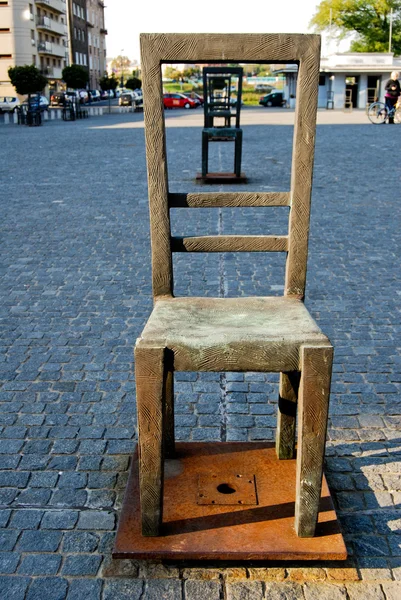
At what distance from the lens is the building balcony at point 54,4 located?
59.9 meters

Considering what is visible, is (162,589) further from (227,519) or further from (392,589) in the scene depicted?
(392,589)

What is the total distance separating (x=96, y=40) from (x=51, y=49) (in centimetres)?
2703

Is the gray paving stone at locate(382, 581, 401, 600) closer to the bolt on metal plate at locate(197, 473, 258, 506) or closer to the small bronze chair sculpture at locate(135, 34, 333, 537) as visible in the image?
the small bronze chair sculpture at locate(135, 34, 333, 537)

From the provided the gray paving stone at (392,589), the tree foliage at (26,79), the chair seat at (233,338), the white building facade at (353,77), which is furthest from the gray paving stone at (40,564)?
the white building facade at (353,77)

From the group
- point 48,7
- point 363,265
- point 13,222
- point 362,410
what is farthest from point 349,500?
point 48,7

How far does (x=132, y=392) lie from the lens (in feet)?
12.4

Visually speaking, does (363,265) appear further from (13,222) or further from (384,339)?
(13,222)

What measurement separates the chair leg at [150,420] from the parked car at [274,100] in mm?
50624

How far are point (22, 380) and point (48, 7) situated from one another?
65384 mm

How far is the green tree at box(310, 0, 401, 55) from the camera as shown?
60.0m

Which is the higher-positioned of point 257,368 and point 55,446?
point 257,368

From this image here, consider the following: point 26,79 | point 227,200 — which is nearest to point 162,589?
point 227,200

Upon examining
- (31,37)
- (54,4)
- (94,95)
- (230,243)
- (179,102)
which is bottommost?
(179,102)

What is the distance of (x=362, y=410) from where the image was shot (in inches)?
140
